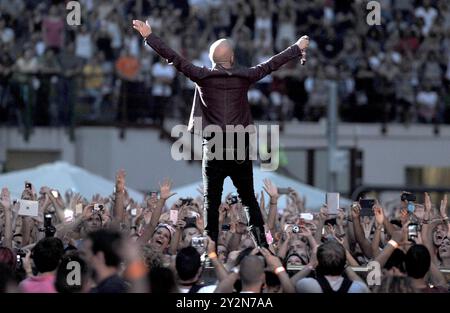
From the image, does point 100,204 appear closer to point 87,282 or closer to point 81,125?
point 87,282

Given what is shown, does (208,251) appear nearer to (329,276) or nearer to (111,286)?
(329,276)

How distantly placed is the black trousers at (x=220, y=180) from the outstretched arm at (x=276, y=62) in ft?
1.51

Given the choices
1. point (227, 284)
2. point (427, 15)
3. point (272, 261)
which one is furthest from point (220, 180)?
point (427, 15)

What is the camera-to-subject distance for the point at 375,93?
25.8m

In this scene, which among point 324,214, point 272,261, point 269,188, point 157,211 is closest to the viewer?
point 272,261

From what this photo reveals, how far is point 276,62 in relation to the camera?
10.6 m

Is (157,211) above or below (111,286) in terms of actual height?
above

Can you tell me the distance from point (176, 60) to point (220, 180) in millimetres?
941

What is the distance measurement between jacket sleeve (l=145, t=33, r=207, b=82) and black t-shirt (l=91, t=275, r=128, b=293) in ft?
7.66

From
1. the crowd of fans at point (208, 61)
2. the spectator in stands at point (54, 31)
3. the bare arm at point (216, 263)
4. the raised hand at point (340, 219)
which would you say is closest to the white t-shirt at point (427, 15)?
the crowd of fans at point (208, 61)

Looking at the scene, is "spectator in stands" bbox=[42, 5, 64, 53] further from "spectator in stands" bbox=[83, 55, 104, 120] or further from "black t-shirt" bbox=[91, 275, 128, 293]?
"black t-shirt" bbox=[91, 275, 128, 293]

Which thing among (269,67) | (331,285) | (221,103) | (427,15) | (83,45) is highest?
(427,15)

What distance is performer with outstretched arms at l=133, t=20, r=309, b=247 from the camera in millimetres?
10453

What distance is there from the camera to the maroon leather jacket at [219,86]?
10.4 m
